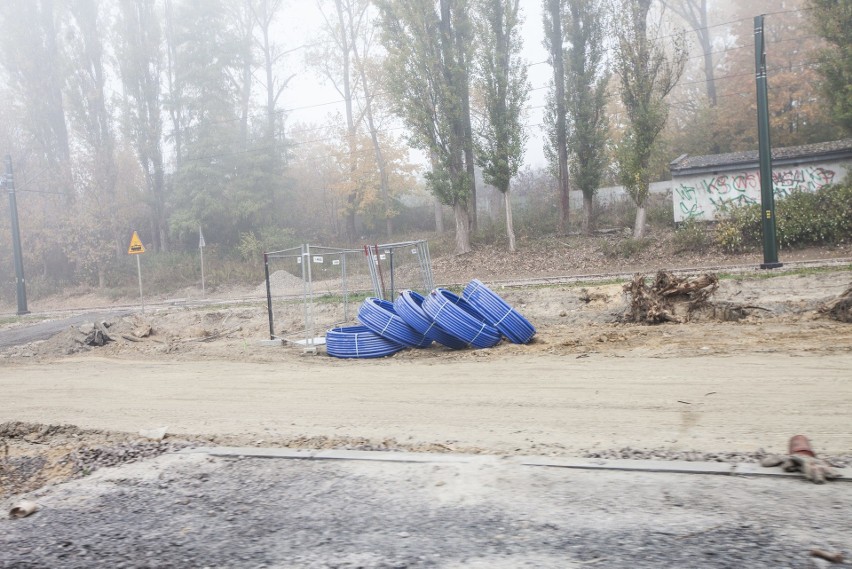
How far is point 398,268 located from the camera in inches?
727

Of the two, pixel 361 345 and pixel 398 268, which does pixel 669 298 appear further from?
pixel 398 268

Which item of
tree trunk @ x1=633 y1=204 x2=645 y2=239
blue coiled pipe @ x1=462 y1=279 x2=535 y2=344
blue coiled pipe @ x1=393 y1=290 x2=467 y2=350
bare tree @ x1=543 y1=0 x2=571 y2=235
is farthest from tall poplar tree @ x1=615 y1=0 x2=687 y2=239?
blue coiled pipe @ x1=393 y1=290 x2=467 y2=350

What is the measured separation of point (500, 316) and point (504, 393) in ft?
14.4

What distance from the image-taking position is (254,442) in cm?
739

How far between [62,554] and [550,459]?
3.53 m

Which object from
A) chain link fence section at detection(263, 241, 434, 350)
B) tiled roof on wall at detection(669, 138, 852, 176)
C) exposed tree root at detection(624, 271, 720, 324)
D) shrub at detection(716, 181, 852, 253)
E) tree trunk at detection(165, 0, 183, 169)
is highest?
tree trunk at detection(165, 0, 183, 169)

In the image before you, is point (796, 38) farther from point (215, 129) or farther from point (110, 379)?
point (110, 379)

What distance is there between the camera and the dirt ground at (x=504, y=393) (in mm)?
6879

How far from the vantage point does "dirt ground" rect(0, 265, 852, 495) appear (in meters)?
6.88

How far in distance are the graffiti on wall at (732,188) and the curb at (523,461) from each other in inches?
1037

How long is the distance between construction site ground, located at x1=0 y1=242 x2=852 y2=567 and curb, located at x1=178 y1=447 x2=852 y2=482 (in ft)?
0.49

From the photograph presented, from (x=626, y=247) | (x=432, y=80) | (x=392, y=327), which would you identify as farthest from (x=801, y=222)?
(x=392, y=327)

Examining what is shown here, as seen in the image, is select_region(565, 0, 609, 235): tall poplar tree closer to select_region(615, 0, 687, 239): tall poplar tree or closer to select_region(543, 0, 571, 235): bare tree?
select_region(543, 0, 571, 235): bare tree

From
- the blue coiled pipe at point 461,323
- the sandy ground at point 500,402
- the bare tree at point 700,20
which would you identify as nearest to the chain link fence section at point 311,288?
the blue coiled pipe at point 461,323
